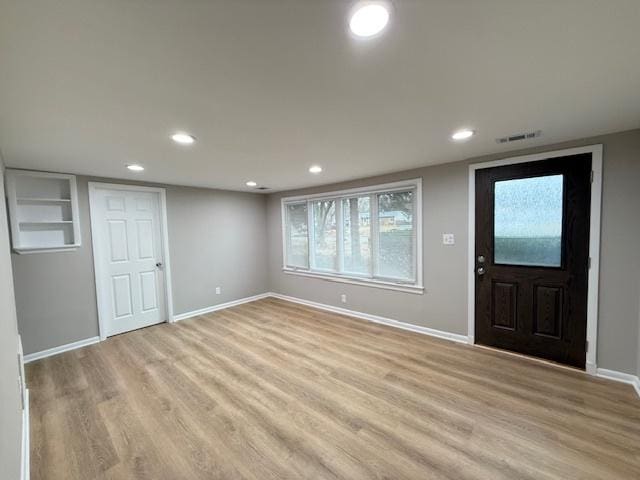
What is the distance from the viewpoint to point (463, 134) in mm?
2270

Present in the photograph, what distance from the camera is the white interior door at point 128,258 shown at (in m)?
3.65

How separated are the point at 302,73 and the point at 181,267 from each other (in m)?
4.03

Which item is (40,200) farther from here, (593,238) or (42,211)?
(593,238)

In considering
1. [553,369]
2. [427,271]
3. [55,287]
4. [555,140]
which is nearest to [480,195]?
[555,140]

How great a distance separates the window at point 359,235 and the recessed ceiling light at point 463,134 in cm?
117

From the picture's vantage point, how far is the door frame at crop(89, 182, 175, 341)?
3537 millimetres

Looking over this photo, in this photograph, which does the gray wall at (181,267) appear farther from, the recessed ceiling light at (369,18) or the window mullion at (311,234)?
the recessed ceiling light at (369,18)

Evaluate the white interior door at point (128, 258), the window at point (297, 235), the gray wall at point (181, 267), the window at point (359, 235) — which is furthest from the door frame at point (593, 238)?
the white interior door at point (128, 258)

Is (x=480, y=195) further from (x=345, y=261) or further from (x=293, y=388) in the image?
(x=293, y=388)

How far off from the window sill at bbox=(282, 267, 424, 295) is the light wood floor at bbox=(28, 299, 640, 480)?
69cm

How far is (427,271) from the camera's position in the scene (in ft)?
11.5

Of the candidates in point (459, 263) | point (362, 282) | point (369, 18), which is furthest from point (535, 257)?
point (369, 18)

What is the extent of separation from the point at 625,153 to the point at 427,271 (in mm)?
2081

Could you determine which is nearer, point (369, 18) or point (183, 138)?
→ point (369, 18)
